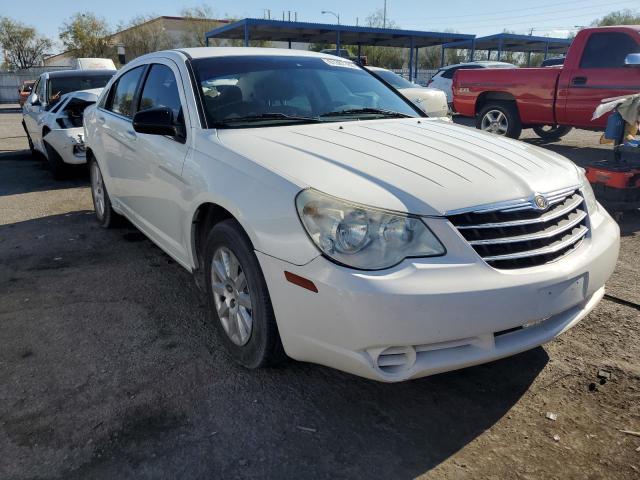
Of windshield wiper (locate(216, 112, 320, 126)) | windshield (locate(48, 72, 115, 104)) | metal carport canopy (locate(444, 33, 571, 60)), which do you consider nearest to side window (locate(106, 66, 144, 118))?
windshield wiper (locate(216, 112, 320, 126))

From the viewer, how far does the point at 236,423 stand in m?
2.50

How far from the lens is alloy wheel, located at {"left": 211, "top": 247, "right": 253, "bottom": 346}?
2.80 m

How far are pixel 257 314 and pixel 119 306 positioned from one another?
1.65 metres

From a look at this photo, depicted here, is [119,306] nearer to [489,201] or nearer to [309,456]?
[309,456]

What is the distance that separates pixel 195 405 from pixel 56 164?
704cm

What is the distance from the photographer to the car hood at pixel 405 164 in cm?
234

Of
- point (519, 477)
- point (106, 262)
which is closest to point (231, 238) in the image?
point (519, 477)

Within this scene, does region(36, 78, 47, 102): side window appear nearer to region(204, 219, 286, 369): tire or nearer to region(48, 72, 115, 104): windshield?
region(48, 72, 115, 104): windshield

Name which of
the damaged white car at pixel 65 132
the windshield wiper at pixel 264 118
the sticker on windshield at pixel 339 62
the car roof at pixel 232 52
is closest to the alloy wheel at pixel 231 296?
the windshield wiper at pixel 264 118

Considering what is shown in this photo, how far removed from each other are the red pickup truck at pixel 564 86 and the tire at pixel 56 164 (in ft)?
24.7

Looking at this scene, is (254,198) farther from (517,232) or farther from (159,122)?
(517,232)

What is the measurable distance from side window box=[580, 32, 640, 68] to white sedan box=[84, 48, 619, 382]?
21.7 ft

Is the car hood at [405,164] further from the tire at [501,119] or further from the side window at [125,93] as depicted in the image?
the tire at [501,119]

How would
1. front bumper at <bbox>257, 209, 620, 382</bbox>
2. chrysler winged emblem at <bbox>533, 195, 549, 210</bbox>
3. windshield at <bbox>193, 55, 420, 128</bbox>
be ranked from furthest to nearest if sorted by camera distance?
1. windshield at <bbox>193, 55, 420, 128</bbox>
2. chrysler winged emblem at <bbox>533, 195, 549, 210</bbox>
3. front bumper at <bbox>257, 209, 620, 382</bbox>
